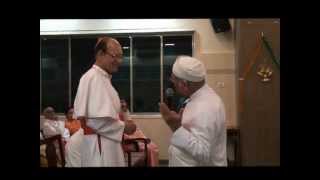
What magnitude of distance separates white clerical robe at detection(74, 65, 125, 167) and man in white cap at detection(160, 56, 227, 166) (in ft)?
0.97

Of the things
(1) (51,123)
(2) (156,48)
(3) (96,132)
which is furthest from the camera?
(2) (156,48)

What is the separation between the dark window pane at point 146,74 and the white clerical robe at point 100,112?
7.70ft

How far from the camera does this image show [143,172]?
252 cm

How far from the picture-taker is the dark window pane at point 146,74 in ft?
15.7

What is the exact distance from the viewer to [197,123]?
213 cm

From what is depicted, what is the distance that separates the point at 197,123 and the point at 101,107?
1.53 ft

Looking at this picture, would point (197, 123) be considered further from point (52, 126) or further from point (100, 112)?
point (52, 126)

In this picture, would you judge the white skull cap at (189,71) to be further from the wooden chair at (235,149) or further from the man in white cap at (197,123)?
the wooden chair at (235,149)

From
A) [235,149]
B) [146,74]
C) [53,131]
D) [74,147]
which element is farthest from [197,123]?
[146,74]

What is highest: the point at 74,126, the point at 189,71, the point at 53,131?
the point at 189,71

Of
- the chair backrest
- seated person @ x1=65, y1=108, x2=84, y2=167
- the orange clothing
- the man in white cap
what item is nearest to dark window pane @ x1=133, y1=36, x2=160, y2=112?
the chair backrest
